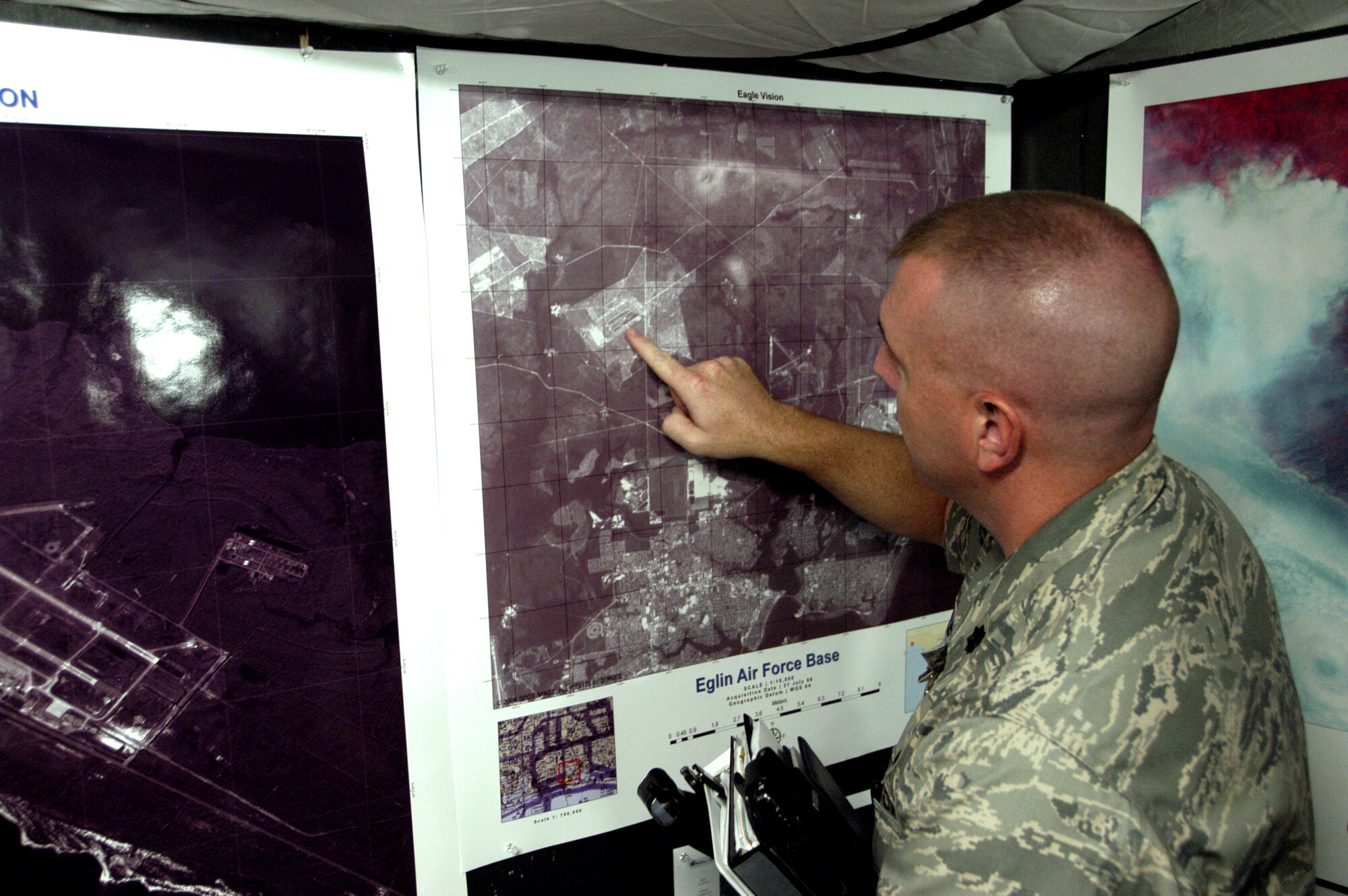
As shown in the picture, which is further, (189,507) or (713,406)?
(713,406)

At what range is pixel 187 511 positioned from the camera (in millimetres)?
743

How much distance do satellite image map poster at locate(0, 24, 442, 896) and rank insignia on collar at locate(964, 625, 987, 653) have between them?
0.58m

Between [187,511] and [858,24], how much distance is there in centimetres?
76

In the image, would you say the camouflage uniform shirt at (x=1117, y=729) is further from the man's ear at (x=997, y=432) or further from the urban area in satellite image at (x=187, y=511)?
the urban area in satellite image at (x=187, y=511)

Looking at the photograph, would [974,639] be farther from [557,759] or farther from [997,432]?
[557,759]

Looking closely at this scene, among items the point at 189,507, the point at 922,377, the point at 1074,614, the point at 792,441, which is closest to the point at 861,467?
the point at 792,441

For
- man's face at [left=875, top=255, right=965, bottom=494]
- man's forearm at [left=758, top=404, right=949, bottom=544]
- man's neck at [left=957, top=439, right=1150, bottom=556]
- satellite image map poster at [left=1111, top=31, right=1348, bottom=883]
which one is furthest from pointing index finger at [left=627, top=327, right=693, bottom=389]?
satellite image map poster at [left=1111, top=31, right=1348, bottom=883]

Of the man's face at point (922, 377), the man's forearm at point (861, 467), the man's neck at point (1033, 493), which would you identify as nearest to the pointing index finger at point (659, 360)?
the man's forearm at point (861, 467)

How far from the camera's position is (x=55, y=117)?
0.67 metres

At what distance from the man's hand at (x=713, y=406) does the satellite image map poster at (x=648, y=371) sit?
20 millimetres

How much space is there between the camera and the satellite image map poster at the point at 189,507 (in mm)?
688

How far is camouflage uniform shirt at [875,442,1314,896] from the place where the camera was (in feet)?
2.07

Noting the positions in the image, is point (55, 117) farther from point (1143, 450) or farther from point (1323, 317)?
point (1323, 317)

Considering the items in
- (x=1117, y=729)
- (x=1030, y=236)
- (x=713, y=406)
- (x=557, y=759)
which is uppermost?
(x=1030, y=236)
